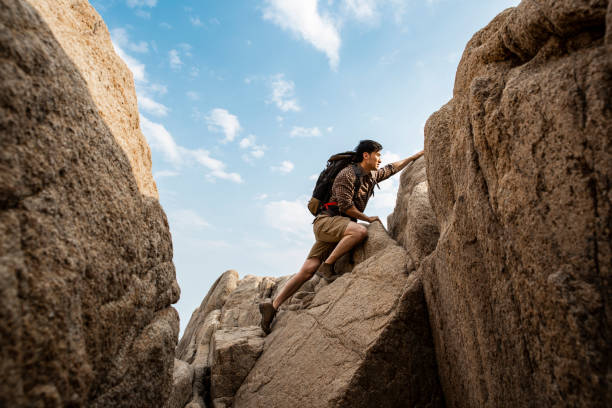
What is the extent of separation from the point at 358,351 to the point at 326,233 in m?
3.29

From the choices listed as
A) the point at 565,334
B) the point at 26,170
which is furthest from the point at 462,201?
the point at 26,170

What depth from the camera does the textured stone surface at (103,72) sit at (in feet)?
12.4

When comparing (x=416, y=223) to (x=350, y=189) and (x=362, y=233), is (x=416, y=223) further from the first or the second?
(x=350, y=189)

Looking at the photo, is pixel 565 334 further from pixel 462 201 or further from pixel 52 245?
pixel 52 245

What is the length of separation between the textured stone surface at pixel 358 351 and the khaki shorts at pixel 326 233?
1.31 meters

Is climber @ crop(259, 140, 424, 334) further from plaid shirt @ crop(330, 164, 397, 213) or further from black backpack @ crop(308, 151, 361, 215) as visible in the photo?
black backpack @ crop(308, 151, 361, 215)

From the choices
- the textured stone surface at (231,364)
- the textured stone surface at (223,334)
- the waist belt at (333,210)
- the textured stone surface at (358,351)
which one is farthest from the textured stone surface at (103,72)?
the waist belt at (333,210)

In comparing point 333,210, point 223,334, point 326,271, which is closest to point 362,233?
point 333,210

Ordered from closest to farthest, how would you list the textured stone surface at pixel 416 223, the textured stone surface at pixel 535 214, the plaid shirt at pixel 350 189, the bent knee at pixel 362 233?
the textured stone surface at pixel 535 214 → the textured stone surface at pixel 416 223 → the bent knee at pixel 362 233 → the plaid shirt at pixel 350 189

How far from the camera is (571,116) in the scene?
292 centimetres

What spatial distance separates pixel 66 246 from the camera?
Result: 2.98 metres

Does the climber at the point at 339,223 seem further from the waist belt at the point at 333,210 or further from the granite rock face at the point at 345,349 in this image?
the granite rock face at the point at 345,349

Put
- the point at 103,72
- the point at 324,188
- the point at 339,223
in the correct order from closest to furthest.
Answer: the point at 103,72 → the point at 339,223 → the point at 324,188

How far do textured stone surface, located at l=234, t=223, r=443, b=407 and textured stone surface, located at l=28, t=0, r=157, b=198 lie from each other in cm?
338
